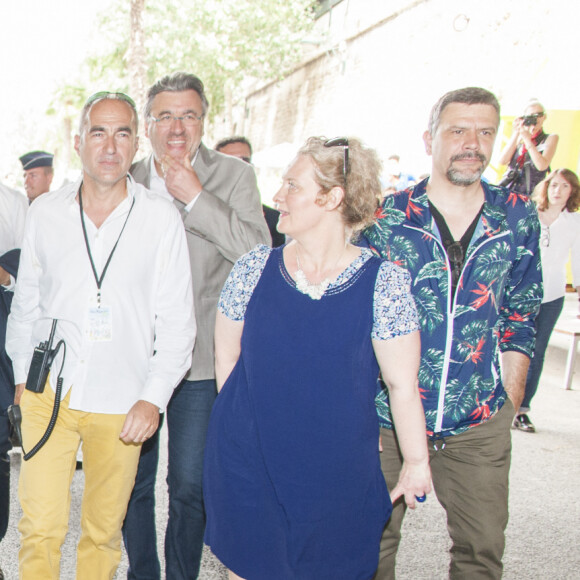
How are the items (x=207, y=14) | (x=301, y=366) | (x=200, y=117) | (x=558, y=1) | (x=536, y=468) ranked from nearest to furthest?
1. (x=301, y=366)
2. (x=200, y=117)
3. (x=536, y=468)
4. (x=558, y=1)
5. (x=207, y=14)

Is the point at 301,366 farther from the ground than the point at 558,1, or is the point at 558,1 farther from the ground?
the point at 558,1

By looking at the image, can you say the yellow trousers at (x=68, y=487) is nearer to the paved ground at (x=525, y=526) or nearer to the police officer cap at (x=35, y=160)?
the paved ground at (x=525, y=526)

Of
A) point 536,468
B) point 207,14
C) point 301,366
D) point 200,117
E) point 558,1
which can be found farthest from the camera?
point 207,14

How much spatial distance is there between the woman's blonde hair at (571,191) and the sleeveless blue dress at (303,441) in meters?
5.10

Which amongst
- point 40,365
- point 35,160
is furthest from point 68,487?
point 35,160

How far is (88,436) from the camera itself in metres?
2.43

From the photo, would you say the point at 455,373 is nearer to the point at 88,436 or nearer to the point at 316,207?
the point at 316,207

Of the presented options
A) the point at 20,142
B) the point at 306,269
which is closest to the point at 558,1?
the point at 306,269

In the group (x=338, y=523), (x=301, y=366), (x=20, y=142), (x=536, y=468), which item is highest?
(x=20, y=142)

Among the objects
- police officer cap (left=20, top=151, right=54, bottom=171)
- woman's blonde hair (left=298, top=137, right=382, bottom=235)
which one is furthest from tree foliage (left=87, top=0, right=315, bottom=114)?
woman's blonde hair (left=298, top=137, right=382, bottom=235)

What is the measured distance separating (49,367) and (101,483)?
0.47 meters

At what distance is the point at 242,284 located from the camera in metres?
2.16

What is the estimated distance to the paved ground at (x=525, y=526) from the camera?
11.4 ft

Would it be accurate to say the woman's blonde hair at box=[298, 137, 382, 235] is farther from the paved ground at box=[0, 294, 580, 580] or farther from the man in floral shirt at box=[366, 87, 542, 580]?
the paved ground at box=[0, 294, 580, 580]
